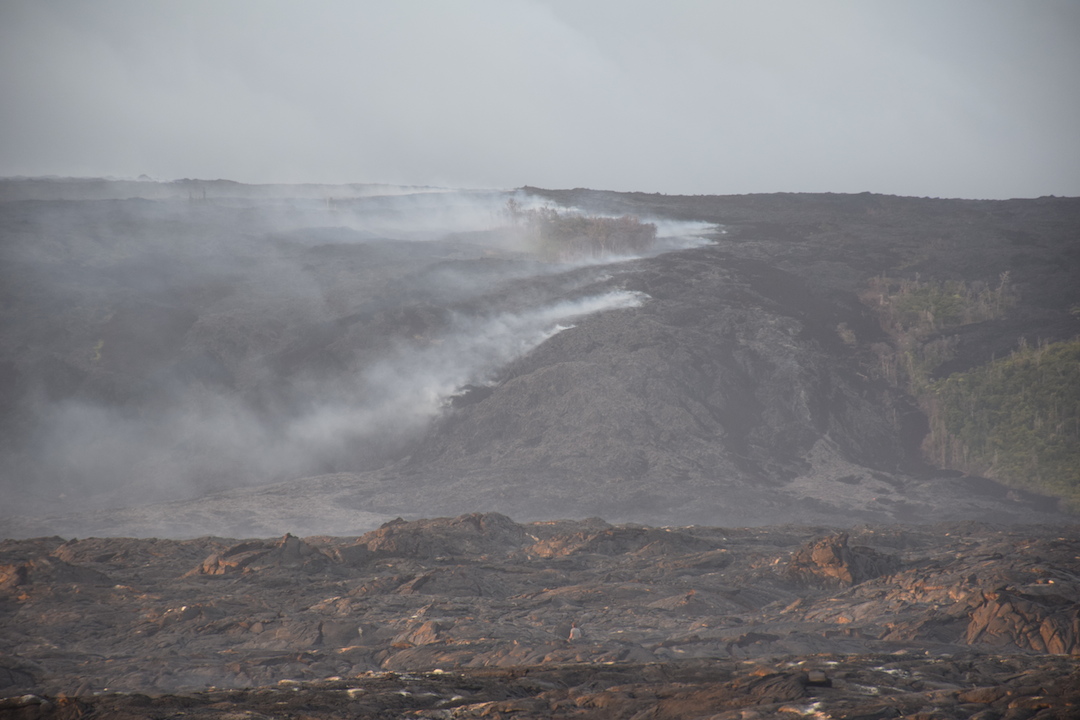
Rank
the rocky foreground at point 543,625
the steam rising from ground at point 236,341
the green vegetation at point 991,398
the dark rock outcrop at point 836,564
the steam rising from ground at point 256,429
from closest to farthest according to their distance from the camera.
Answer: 1. the rocky foreground at point 543,625
2. the dark rock outcrop at point 836,564
3. the green vegetation at point 991,398
4. the steam rising from ground at point 256,429
5. the steam rising from ground at point 236,341

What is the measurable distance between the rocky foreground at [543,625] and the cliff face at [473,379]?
6739 millimetres

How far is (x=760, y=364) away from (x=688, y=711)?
967 inches

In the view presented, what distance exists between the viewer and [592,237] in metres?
41.2

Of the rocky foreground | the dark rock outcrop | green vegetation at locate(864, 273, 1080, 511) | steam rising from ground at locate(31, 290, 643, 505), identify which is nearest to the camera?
the rocky foreground

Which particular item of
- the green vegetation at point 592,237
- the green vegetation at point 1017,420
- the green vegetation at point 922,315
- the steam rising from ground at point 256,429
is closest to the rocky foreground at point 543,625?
the green vegetation at point 1017,420

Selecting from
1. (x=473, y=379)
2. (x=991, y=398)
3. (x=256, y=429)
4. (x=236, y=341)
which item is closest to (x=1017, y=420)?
(x=991, y=398)

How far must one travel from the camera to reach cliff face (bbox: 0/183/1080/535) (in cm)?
2491

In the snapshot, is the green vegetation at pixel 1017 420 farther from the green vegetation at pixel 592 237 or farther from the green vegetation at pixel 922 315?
the green vegetation at pixel 592 237

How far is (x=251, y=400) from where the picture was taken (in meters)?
29.6

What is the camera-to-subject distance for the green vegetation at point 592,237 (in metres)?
40.9

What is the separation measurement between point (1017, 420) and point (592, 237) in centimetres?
2007

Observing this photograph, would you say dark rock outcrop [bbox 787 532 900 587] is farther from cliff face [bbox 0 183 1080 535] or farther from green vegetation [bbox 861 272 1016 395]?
green vegetation [bbox 861 272 1016 395]

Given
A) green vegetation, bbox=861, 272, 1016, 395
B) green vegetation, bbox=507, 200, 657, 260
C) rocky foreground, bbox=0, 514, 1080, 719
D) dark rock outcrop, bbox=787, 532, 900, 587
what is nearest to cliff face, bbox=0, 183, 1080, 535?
green vegetation, bbox=861, 272, 1016, 395

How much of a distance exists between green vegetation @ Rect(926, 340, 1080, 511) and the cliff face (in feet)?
2.82
